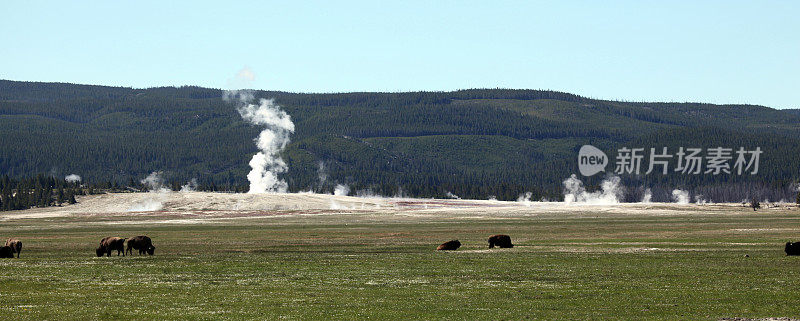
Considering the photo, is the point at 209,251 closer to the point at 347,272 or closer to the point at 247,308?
the point at 347,272

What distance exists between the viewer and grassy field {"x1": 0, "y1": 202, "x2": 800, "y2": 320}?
93.9 feet

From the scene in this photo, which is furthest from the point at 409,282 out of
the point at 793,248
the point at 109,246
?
the point at 793,248

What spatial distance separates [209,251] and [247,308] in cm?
2569

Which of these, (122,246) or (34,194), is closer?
(122,246)

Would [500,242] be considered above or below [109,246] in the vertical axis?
above

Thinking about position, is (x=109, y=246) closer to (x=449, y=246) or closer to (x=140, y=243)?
(x=140, y=243)

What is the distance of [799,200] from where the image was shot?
163875mm

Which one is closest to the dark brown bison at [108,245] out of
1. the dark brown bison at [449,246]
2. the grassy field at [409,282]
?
the grassy field at [409,282]

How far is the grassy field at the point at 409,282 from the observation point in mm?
28631

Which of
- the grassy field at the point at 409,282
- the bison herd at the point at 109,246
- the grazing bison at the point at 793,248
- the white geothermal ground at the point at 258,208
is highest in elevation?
the white geothermal ground at the point at 258,208

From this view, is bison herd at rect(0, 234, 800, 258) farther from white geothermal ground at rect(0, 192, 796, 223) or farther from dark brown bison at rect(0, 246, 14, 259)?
white geothermal ground at rect(0, 192, 796, 223)

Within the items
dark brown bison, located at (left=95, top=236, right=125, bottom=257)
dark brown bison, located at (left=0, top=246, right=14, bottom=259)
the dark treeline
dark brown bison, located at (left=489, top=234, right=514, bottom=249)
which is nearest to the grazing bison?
dark brown bison, located at (left=489, top=234, right=514, bottom=249)

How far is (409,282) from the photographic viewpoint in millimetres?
36281

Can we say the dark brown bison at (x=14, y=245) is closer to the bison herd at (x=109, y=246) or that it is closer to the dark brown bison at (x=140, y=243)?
the bison herd at (x=109, y=246)
